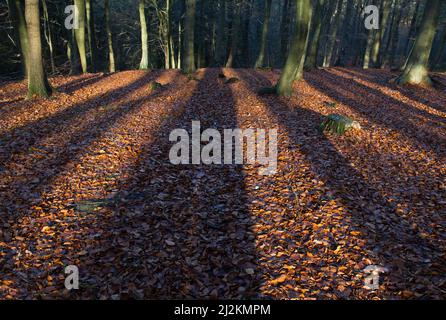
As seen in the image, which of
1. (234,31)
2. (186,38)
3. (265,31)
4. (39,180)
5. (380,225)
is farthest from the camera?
(234,31)

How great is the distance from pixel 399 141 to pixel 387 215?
4352mm

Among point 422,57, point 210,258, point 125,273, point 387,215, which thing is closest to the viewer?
point 125,273

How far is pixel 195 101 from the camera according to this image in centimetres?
1319

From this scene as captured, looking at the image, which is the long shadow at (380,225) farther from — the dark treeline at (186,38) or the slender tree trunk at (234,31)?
the slender tree trunk at (234,31)

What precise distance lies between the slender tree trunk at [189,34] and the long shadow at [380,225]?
11365 mm

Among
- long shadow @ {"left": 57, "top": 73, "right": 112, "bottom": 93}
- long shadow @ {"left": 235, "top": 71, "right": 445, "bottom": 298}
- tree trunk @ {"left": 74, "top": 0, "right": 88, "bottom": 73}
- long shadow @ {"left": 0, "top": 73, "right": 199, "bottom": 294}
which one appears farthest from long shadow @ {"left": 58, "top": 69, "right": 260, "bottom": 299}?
tree trunk @ {"left": 74, "top": 0, "right": 88, "bottom": 73}

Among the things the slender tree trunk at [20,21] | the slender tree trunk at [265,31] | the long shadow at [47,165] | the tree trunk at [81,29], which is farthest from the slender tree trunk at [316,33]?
the slender tree trunk at [20,21]

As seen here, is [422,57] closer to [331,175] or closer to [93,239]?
[331,175]

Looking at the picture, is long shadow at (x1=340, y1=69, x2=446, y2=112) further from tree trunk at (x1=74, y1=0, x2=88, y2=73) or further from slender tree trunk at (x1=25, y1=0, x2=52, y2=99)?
tree trunk at (x1=74, y1=0, x2=88, y2=73)

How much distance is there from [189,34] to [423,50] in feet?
41.0

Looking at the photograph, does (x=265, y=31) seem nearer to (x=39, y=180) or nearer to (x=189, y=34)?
(x=189, y=34)

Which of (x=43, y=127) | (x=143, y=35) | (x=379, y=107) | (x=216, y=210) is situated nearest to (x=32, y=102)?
(x=43, y=127)

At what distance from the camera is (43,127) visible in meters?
9.54
